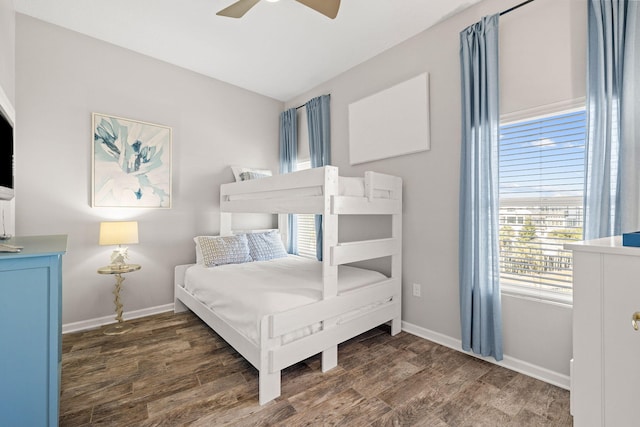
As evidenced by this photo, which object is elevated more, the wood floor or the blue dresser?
the blue dresser

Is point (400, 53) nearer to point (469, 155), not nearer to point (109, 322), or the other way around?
point (469, 155)

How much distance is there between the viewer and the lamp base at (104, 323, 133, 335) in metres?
2.69

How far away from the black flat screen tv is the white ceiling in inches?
53.6

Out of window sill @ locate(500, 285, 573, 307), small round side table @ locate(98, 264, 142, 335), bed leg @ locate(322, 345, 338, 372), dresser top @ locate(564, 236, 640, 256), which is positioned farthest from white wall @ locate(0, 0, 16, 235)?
window sill @ locate(500, 285, 573, 307)

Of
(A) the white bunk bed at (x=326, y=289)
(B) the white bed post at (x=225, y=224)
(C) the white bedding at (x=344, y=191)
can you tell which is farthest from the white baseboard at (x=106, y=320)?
(C) the white bedding at (x=344, y=191)

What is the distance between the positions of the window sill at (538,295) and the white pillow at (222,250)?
2456 mm

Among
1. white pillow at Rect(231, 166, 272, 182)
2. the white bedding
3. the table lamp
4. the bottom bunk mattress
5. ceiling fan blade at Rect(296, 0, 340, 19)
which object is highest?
ceiling fan blade at Rect(296, 0, 340, 19)

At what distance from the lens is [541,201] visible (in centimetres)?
204

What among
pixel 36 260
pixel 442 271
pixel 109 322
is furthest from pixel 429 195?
pixel 109 322

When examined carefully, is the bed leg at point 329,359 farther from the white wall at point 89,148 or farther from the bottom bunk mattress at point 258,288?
the white wall at point 89,148

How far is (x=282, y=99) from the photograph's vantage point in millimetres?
4254

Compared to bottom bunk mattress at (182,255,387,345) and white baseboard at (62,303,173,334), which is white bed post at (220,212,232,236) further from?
white baseboard at (62,303,173,334)

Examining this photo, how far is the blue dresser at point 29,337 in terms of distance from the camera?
1.05 metres

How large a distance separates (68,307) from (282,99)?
3462mm
